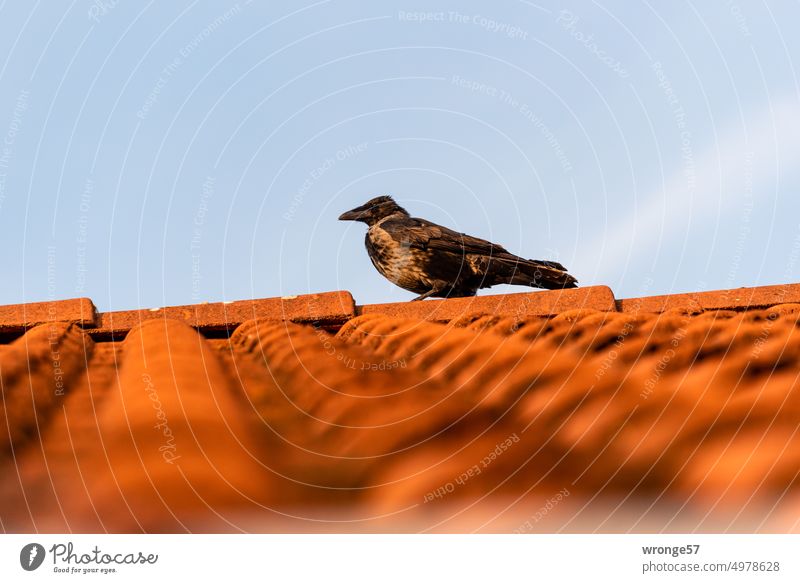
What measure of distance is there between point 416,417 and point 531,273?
2.55m

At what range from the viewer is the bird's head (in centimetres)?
734

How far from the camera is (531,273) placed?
5922 millimetres

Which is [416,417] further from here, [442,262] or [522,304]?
[442,262]

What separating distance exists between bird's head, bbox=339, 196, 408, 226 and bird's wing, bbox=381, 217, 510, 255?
1.75 feet

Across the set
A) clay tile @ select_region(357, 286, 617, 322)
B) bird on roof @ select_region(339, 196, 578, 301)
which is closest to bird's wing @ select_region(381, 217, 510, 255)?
bird on roof @ select_region(339, 196, 578, 301)

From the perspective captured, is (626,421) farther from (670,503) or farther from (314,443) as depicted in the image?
(314,443)

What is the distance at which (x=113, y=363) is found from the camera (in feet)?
12.9

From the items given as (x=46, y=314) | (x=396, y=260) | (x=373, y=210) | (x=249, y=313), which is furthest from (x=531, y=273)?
(x=46, y=314)

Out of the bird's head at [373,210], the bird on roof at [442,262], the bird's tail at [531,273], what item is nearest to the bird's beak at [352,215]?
the bird's head at [373,210]

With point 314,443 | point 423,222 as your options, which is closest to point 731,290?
point 314,443

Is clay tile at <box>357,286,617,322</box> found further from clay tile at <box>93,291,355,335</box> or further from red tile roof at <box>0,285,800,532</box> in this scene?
clay tile at <box>93,291,355,335</box>

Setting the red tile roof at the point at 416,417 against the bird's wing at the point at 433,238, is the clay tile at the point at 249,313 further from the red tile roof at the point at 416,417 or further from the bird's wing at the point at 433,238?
the bird's wing at the point at 433,238

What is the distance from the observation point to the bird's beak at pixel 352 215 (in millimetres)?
7391

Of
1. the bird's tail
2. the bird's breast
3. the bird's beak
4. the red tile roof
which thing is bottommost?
the red tile roof
